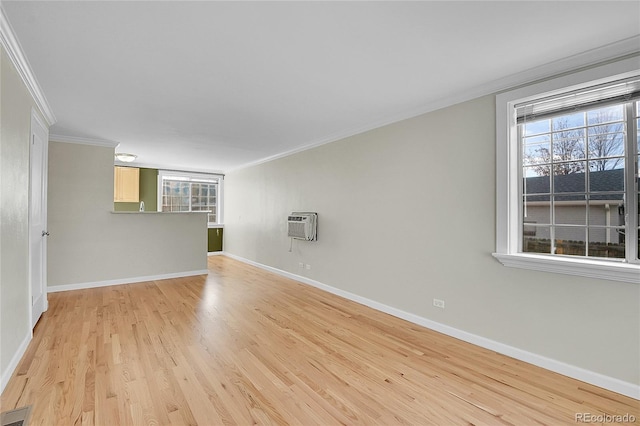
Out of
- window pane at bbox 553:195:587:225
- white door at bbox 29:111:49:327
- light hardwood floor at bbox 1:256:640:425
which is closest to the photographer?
light hardwood floor at bbox 1:256:640:425

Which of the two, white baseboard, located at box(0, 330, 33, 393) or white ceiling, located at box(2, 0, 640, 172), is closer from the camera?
white ceiling, located at box(2, 0, 640, 172)

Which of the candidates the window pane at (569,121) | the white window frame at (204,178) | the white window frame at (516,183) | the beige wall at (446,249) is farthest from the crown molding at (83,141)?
the window pane at (569,121)

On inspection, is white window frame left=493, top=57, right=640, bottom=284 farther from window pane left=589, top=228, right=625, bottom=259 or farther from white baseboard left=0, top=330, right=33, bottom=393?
white baseboard left=0, top=330, right=33, bottom=393

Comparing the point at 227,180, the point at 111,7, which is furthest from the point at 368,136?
the point at 227,180

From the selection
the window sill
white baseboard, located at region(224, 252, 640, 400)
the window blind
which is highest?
the window blind

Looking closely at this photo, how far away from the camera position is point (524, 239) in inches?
104

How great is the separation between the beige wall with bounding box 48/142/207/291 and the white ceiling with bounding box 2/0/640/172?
A: 1256 mm

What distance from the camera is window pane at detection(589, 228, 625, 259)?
2.16m

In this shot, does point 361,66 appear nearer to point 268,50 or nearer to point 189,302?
point 268,50

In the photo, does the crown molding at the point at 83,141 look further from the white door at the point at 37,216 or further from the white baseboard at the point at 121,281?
the white baseboard at the point at 121,281

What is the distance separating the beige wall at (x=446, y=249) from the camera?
7.14 feet

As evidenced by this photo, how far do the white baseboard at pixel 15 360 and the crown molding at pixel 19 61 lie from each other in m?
2.20

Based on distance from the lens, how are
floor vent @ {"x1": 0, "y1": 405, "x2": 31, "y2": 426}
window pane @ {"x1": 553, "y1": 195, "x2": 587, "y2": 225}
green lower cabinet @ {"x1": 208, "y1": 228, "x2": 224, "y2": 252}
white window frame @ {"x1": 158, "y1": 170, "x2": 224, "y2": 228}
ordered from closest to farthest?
floor vent @ {"x1": 0, "y1": 405, "x2": 31, "y2": 426} < window pane @ {"x1": 553, "y1": 195, "x2": 587, "y2": 225} < white window frame @ {"x1": 158, "y1": 170, "x2": 224, "y2": 228} < green lower cabinet @ {"x1": 208, "y1": 228, "x2": 224, "y2": 252}

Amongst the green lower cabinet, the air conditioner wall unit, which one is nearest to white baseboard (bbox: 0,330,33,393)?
the air conditioner wall unit
